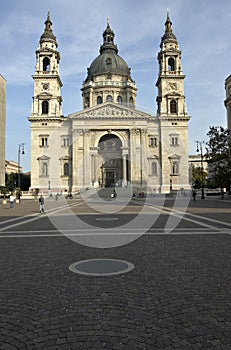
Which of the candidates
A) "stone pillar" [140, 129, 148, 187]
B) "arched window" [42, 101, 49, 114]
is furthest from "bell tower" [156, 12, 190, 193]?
"arched window" [42, 101, 49, 114]

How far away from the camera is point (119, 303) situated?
14.6 feet

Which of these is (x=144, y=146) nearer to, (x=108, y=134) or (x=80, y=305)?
(x=108, y=134)

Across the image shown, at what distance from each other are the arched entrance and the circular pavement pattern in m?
58.2

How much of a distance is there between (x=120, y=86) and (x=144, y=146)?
1769 centimetres

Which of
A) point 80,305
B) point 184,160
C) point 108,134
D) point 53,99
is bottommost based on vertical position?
point 80,305

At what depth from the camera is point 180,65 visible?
6531 centimetres

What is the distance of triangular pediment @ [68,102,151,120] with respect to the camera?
63312mm

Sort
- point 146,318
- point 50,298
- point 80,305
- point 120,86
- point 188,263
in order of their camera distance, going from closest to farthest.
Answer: point 146,318, point 80,305, point 50,298, point 188,263, point 120,86

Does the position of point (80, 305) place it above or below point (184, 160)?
below

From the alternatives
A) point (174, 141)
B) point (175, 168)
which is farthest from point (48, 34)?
point (175, 168)

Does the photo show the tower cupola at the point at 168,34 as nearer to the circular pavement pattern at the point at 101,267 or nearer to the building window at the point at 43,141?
the building window at the point at 43,141

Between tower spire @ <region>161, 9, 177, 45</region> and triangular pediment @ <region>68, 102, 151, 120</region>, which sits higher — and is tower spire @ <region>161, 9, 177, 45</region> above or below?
above

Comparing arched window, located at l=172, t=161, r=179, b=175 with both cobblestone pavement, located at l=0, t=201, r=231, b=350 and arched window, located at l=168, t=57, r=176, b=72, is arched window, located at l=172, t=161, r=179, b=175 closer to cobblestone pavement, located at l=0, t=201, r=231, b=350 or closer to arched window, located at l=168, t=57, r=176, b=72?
arched window, located at l=168, t=57, r=176, b=72

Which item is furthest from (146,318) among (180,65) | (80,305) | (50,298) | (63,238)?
(180,65)
